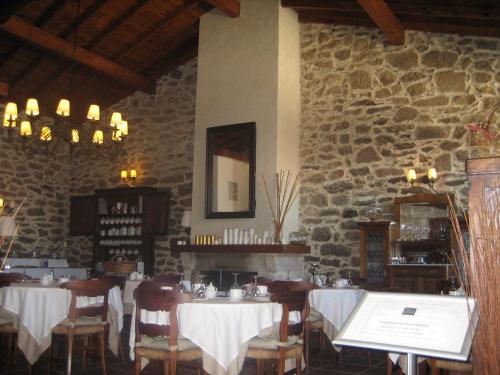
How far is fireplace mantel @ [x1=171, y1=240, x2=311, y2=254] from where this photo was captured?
7.01 m

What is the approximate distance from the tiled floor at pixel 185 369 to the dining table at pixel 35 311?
0.27m

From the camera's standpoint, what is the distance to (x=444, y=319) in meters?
1.87

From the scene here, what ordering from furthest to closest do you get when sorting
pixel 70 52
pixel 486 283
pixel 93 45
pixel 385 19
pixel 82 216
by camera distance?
pixel 82 216
pixel 93 45
pixel 70 52
pixel 385 19
pixel 486 283

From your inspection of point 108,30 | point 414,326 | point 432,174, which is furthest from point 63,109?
point 432,174

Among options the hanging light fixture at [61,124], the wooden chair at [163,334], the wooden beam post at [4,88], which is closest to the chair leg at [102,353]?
the wooden chair at [163,334]

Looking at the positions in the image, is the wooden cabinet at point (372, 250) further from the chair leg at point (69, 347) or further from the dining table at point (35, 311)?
the chair leg at point (69, 347)

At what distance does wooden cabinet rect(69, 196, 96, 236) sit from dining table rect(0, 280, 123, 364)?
17.7 feet

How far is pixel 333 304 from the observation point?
5352 mm

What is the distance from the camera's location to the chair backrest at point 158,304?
3555 mm

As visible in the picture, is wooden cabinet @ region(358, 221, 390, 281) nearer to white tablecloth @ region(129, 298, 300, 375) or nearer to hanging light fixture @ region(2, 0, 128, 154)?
hanging light fixture @ region(2, 0, 128, 154)

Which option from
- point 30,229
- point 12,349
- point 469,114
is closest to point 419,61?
point 469,114

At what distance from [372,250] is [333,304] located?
2.24m

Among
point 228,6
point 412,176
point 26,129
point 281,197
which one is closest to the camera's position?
point 26,129

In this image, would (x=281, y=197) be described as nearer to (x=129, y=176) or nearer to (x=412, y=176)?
(x=412, y=176)
